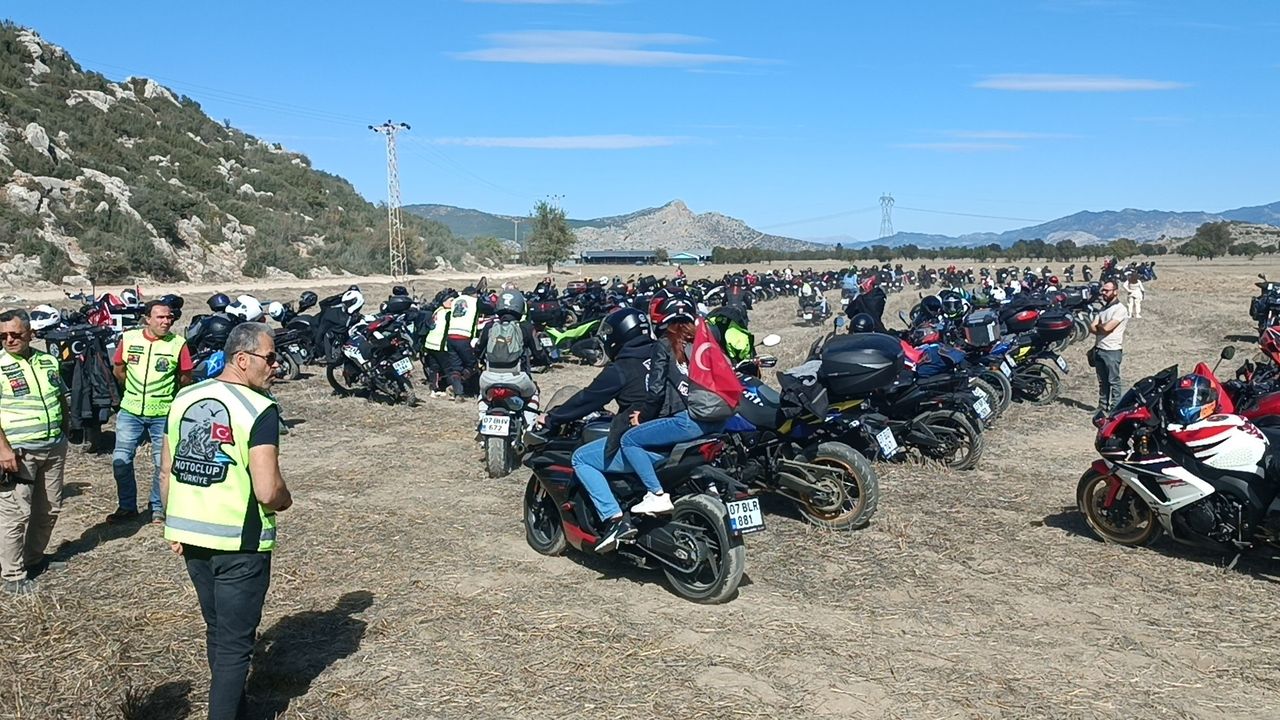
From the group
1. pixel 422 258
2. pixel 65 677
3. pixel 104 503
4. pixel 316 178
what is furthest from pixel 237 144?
pixel 65 677

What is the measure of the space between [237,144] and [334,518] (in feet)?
193

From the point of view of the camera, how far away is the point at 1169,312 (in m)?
22.5

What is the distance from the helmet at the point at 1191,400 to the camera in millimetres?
5953

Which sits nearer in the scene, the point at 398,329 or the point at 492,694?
the point at 492,694

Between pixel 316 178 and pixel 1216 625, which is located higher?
pixel 316 178

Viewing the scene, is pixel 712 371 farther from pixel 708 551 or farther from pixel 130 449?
pixel 130 449

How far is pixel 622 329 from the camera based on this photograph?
5.70 m

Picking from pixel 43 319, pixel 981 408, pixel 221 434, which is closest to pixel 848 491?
pixel 981 408

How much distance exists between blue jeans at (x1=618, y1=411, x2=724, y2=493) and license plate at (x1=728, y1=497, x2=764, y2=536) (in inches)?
16.9

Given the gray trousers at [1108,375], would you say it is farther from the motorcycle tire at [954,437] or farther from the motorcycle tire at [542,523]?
the motorcycle tire at [542,523]

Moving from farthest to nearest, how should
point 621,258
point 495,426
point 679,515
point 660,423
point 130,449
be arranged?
point 621,258 < point 495,426 < point 130,449 < point 679,515 < point 660,423

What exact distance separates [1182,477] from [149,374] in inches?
273

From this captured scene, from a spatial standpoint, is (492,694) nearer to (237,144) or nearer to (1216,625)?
(1216,625)

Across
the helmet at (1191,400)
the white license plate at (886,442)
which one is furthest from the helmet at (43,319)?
the helmet at (1191,400)
